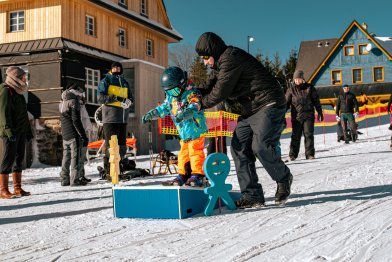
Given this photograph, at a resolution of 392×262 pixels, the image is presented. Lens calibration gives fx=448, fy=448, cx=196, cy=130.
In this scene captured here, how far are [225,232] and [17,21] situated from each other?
17.6 metres

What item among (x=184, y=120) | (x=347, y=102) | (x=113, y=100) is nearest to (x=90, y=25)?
(x=347, y=102)

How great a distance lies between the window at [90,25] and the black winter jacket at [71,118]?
1191cm

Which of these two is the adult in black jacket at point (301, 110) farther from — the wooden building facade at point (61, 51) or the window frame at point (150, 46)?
the window frame at point (150, 46)

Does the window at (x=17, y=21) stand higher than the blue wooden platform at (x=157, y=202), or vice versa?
the window at (x=17, y=21)

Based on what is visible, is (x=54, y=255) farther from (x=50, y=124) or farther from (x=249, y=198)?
(x=50, y=124)

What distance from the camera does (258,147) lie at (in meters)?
4.11

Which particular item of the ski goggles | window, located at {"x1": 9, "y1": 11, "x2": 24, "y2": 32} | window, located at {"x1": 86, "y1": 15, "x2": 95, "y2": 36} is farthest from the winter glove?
window, located at {"x1": 9, "y1": 11, "x2": 24, "y2": 32}

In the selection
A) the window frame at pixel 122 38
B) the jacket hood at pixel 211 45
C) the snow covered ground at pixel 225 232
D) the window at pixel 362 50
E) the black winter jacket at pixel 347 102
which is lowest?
the snow covered ground at pixel 225 232

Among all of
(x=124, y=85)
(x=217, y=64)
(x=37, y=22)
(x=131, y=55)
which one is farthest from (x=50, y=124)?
(x=217, y=64)

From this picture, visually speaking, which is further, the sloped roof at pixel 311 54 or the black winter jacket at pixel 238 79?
the sloped roof at pixel 311 54

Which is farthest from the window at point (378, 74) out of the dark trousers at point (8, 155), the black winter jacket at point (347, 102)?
the dark trousers at point (8, 155)

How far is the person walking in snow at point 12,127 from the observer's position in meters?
6.16

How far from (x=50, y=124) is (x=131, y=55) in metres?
5.99

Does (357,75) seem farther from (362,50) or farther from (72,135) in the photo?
(72,135)
